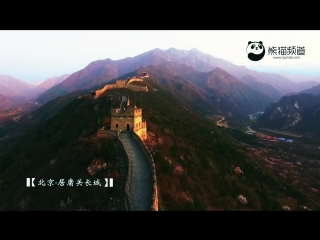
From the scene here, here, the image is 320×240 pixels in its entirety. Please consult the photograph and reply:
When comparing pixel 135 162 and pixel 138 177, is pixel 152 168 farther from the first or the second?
pixel 135 162

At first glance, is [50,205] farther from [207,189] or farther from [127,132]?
[207,189]

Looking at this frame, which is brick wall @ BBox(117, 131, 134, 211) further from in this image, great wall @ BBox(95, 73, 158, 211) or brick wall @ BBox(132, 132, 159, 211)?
brick wall @ BBox(132, 132, 159, 211)

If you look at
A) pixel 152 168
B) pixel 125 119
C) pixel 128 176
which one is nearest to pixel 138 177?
pixel 128 176

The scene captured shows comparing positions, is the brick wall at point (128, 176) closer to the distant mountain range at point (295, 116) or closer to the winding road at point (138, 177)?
the winding road at point (138, 177)

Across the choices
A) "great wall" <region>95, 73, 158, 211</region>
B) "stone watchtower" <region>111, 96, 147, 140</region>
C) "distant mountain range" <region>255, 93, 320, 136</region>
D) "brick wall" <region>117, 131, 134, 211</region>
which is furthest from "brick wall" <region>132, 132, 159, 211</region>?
"distant mountain range" <region>255, 93, 320, 136</region>

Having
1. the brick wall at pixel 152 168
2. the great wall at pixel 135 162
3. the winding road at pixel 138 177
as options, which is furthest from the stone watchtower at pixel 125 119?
the winding road at pixel 138 177

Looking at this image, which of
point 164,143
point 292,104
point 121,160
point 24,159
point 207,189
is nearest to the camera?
point 121,160

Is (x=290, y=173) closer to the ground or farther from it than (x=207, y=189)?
Answer: closer to the ground
